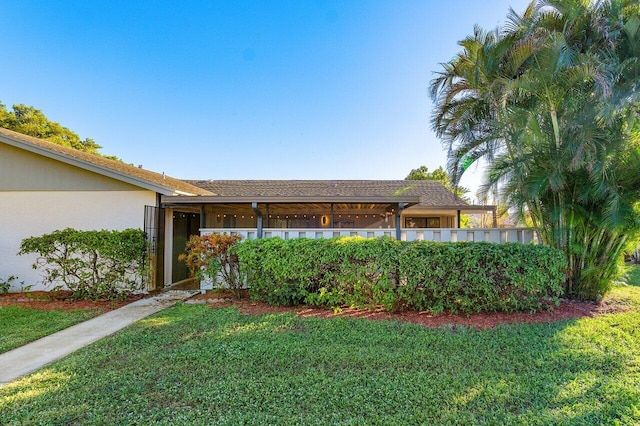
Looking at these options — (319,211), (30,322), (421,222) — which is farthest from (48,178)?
(421,222)

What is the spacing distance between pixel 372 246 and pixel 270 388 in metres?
3.30

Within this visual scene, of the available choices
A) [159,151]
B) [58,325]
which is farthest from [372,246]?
[159,151]

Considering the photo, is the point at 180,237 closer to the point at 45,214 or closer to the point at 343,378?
the point at 45,214

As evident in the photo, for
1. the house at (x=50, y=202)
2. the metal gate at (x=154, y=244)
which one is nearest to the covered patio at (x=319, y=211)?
the metal gate at (x=154, y=244)

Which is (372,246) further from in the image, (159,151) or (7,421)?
(159,151)

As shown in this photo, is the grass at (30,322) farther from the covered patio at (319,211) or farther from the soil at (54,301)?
the covered patio at (319,211)

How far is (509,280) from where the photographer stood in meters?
5.25

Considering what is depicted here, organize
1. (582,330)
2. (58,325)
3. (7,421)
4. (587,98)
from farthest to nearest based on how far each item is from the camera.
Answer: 1. (587,98)
2. (58,325)
3. (582,330)
4. (7,421)

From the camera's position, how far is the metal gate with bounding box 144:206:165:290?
786 centimetres

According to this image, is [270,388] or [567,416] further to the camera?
[270,388]

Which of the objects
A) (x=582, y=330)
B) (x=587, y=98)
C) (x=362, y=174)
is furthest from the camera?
(x=362, y=174)

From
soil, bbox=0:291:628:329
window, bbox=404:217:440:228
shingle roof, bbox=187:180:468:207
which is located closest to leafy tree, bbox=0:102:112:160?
shingle roof, bbox=187:180:468:207

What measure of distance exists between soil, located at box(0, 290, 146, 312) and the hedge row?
377cm

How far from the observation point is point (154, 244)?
810 cm
